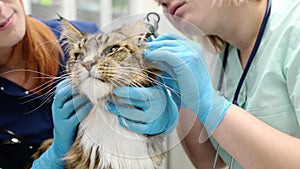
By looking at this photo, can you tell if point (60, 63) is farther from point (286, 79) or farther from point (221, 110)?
point (286, 79)

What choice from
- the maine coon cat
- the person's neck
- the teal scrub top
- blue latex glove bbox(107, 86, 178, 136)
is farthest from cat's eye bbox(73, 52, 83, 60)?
the person's neck

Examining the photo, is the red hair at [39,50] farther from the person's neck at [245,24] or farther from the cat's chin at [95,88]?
the person's neck at [245,24]

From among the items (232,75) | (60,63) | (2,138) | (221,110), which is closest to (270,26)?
(232,75)

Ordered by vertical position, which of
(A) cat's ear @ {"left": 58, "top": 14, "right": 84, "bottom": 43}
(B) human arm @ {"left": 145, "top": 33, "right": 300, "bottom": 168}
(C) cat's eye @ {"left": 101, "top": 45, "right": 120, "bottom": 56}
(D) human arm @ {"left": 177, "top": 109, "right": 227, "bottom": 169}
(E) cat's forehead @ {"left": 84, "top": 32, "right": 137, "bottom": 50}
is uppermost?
(E) cat's forehead @ {"left": 84, "top": 32, "right": 137, "bottom": 50}

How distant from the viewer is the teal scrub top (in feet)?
2.71

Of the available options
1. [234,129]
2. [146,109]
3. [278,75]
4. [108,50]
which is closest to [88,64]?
[108,50]

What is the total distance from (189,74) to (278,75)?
0.98 feet

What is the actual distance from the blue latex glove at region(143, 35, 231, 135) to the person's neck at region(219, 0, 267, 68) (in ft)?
0.88

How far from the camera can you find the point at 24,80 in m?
1.09

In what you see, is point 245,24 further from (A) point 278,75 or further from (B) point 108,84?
(B) point 108,84

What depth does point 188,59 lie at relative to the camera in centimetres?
70

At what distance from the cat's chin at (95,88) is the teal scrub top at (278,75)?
27cm

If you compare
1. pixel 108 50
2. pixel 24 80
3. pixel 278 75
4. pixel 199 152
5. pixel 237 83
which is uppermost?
pixel 108 50

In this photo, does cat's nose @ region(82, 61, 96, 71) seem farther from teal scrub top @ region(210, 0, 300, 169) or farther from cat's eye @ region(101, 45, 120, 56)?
teal scrub top @ region(210, 0, 300, 169)
